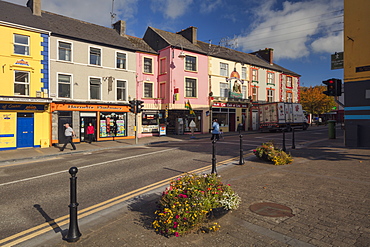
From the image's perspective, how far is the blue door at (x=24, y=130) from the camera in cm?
1772

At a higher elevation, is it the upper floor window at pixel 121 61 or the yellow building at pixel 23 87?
the upper floor window at pixel 121 61

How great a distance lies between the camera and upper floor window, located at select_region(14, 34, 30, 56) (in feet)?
57.5

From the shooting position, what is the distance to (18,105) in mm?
17391

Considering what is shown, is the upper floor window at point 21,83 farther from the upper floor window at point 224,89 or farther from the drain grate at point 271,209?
the upper floor window at point 224,89

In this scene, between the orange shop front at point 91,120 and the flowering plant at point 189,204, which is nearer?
the flowering plant at point 189,204

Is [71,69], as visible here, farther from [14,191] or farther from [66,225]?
[66,225]

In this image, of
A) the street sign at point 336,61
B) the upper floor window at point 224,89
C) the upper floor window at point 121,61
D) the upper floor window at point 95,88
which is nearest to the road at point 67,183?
the street sign at point 336,61

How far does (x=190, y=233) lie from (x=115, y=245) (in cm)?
124

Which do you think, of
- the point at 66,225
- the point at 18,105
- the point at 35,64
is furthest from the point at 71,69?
the point at 66,225

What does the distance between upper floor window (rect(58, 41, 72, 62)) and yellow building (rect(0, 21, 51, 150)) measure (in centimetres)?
112

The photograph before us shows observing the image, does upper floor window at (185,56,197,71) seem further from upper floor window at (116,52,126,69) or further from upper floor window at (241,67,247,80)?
upper floor window at (241,67,247,80)

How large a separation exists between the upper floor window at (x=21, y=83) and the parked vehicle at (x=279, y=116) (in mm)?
24371

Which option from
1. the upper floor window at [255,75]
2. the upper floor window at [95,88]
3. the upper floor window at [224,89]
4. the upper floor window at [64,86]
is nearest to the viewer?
the upper floor window at [64,86]

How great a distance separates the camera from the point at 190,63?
93.1ft
